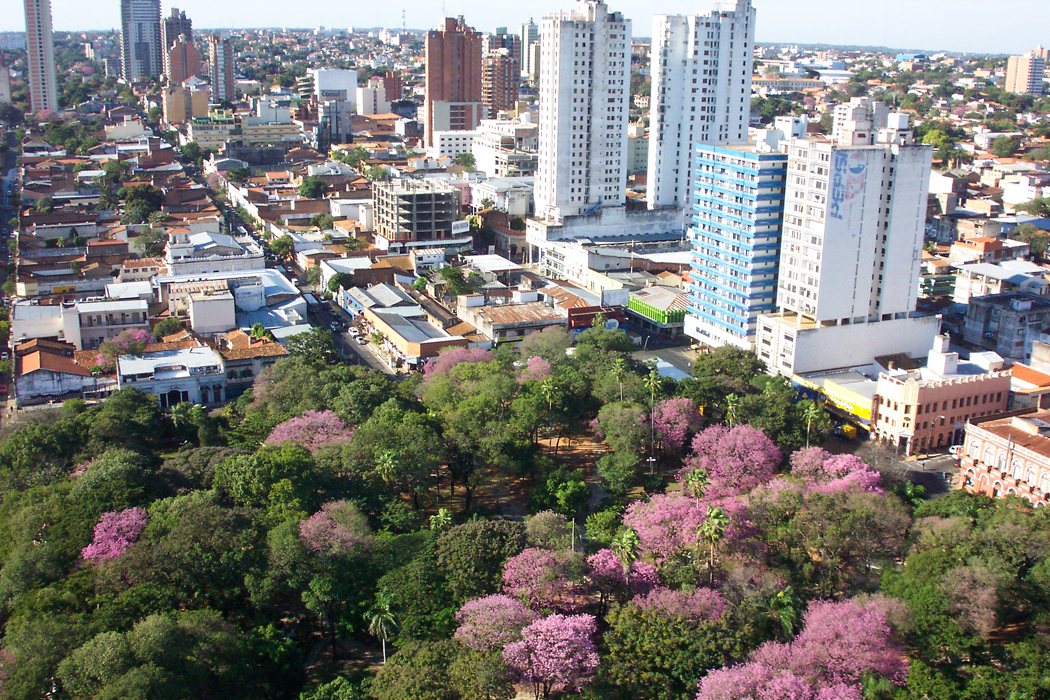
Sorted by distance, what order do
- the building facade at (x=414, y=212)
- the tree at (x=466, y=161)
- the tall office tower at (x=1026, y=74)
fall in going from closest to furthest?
1. the building facade at (x=414, y=212)
2. the tree at (x=466, y=161)
3. the tall office tower at (x=1026, y=74)

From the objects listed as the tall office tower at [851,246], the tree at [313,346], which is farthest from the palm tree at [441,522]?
the tall office tower at [851,246]

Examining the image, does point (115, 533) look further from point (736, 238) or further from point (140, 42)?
point (140, 42)

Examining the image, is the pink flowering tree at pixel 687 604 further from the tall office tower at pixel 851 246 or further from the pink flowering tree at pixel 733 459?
the tall office tower at pixel 851 246

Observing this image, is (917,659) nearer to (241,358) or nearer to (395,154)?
(241,358)

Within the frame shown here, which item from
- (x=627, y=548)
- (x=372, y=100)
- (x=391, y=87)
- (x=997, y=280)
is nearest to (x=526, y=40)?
(x=391, y=87)

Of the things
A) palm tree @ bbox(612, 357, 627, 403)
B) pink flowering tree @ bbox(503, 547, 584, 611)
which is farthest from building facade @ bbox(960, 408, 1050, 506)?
pink flowering tree @ bbox(503, 547, 584, 611)

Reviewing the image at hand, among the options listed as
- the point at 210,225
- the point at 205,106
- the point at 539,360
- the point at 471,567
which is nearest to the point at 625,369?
the point at 539,360

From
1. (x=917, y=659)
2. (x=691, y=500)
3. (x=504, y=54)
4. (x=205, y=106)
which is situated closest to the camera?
(x=917, y=659)
